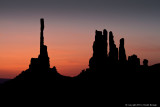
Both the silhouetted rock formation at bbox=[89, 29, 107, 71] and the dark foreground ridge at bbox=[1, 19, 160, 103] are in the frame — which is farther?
the silhouetted rock formation at bbox=[89, 29, 107, 71]

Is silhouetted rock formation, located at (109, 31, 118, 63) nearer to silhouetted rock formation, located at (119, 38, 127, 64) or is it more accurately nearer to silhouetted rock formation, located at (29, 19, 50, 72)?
silhouetted rock formation, located at (119, 38, 127, 64)

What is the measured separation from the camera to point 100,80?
144 feet

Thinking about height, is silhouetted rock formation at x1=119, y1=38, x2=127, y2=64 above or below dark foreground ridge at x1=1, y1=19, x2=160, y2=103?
above

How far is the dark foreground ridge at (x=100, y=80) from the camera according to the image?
3703cm

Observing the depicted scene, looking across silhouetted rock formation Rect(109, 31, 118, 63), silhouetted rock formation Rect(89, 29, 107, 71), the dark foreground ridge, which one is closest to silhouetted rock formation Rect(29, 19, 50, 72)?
the dark foreground ridge

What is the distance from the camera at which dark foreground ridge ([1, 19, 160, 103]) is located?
121 feet

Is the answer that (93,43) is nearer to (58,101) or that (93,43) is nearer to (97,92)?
(97,92)

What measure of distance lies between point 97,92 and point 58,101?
6.09 metres

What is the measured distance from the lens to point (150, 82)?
1563 inches

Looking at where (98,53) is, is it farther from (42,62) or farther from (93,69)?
(42,62)

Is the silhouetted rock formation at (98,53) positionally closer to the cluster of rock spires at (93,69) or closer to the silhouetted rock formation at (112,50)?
the cluster of rock spires at (93,69)

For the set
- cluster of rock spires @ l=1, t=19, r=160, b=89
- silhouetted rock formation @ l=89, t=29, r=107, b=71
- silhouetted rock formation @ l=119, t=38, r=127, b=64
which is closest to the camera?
cluster of rock spires @ l=1, t=19, r=160, b=89

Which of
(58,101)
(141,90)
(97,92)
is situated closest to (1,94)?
(58,101)

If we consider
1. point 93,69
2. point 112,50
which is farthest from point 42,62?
point 112,50
